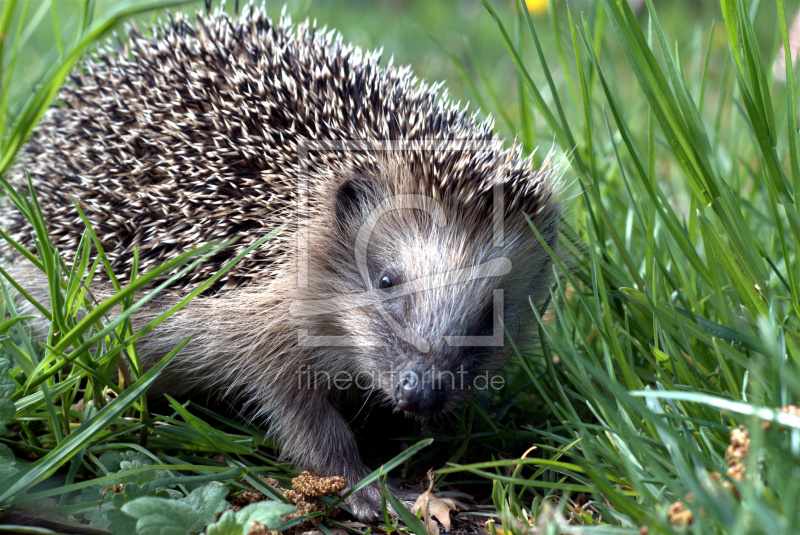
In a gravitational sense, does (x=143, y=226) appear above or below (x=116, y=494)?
above

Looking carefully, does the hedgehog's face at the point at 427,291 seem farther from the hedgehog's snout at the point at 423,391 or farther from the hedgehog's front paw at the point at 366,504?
the hedgehog's front paw at the point at 366,504

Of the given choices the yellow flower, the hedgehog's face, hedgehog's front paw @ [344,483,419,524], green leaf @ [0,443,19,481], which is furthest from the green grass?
the yellow flower

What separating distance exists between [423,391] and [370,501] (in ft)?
1.44

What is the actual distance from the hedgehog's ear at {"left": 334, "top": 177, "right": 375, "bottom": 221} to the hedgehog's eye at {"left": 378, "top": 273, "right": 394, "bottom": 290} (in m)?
0.32

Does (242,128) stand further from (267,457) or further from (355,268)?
(267,457)

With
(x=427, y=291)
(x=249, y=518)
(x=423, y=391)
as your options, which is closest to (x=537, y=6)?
(x=427, y=291)

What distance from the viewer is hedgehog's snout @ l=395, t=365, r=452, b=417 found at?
91.4 inches

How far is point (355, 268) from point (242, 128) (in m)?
0.75

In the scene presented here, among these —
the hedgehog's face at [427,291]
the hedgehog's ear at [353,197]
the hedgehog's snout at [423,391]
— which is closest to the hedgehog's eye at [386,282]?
the hedgehog's face at [427,291]

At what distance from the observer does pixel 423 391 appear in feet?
7.61

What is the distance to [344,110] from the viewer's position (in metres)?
2.85

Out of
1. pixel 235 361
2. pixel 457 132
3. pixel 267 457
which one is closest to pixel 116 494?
pixel 267 457

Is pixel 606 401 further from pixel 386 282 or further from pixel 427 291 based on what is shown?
pixel 386 282

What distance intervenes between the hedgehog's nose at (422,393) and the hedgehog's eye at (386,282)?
451mm
